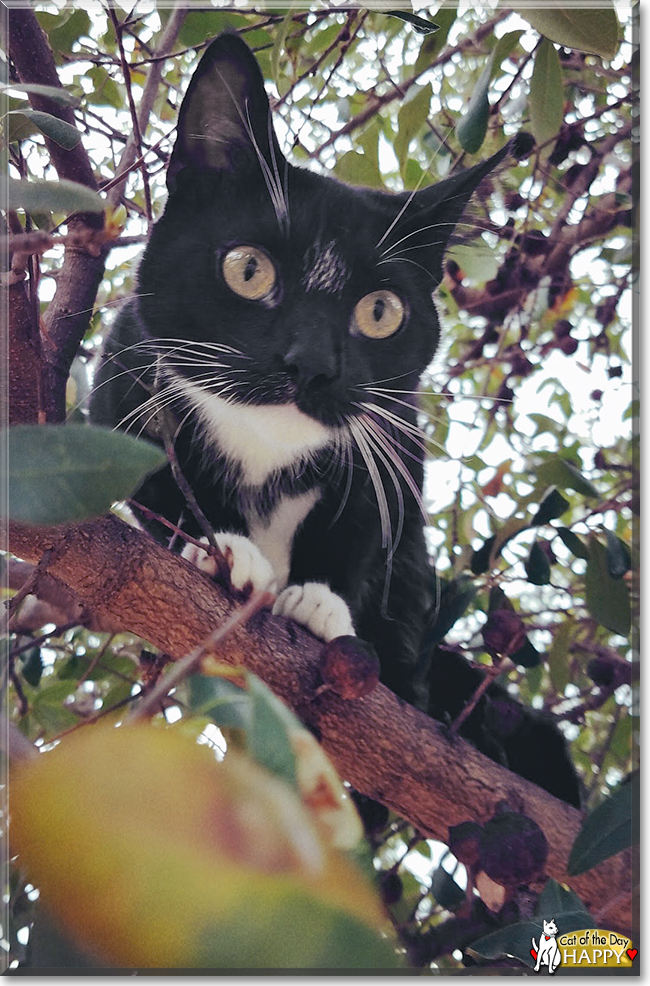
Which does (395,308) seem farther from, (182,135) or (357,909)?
(357,909)

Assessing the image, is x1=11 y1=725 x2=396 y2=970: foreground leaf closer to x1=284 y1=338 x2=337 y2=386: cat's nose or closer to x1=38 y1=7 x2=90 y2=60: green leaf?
x1=284 y1=338 x2=337 y2=386: cat's nose

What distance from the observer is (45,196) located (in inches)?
31.2

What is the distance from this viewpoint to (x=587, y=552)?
1.50 m

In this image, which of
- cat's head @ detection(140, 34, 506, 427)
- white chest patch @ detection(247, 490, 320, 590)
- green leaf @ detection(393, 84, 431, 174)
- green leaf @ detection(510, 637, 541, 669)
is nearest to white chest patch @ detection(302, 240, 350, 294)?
cat's head @ detection(140, 34, 506, 427)

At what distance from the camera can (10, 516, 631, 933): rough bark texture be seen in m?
1.07

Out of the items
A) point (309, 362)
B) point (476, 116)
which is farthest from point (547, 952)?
point (476, 116)

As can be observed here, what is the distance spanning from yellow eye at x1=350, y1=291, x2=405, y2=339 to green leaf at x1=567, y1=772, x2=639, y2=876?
0.91 m

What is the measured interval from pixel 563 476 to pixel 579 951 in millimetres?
809

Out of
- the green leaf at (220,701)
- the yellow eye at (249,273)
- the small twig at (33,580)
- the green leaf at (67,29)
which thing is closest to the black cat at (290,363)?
the yellow eye at (249,273)

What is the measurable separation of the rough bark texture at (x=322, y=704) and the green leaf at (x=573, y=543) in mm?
426

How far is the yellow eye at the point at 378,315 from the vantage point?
1.52 metres

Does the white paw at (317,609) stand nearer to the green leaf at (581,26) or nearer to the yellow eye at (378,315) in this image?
the yellow eye at (378,315)

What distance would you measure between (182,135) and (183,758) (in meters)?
1.26

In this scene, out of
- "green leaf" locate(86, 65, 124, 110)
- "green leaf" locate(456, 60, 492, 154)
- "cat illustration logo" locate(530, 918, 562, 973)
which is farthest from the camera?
"green leaf" locate(86, 65, 124, 110)
